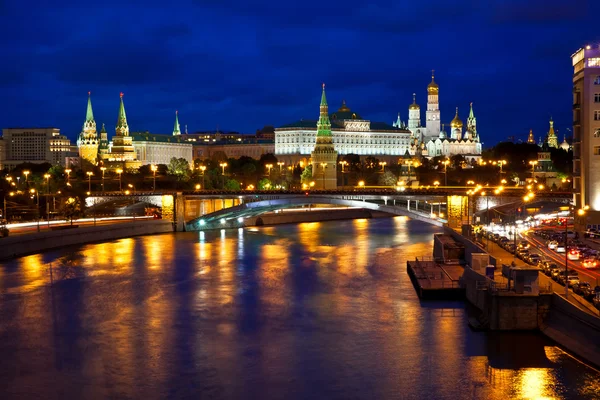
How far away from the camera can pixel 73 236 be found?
44.1 meters

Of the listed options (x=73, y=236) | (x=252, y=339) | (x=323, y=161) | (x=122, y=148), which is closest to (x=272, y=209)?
(x=73, y=236)

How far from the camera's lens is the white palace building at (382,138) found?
423ft

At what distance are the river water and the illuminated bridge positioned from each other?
11366 millimetres

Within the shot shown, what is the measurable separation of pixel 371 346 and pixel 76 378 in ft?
21.9

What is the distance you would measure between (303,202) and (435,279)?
939 inches

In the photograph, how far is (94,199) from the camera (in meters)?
57.3

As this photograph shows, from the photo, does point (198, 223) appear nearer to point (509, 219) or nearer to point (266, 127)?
point (509, 219)

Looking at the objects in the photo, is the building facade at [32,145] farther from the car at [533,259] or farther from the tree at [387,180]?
the car at [533,259]

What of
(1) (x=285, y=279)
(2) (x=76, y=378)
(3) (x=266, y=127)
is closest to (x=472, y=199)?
(1) (x=285, y=279)

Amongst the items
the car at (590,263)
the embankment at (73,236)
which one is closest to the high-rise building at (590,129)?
the car at (590,263)

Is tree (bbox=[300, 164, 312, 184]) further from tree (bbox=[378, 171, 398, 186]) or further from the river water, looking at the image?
the river water

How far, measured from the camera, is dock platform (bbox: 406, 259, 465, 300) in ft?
87.4

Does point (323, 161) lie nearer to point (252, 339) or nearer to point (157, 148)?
point (157, 148)

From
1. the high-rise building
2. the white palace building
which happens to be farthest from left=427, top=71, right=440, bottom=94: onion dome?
the high-rise building
